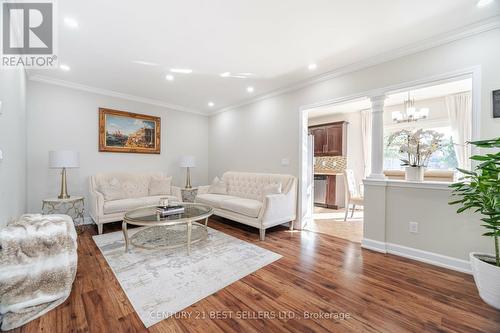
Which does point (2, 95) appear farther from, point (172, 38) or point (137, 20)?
point (172, 38)

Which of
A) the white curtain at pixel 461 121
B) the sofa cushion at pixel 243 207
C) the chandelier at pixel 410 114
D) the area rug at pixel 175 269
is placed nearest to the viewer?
the area rug at pixel 175 269

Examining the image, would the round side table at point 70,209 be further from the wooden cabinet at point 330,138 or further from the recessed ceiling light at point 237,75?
the wooden cabinet at point 330,138

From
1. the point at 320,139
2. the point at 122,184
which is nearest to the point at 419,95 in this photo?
the point at 320,139

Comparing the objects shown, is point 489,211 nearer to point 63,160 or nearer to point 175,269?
point 175,269

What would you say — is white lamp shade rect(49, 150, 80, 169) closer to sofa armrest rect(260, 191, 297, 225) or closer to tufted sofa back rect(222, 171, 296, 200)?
tufted sofa back rect(222, 171, 296, 200)

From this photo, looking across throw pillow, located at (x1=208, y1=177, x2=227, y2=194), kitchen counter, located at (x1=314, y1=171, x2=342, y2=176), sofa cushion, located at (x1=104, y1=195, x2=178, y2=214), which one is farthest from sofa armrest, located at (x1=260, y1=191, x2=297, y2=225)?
kitchen counter, located at (x1=314, y1=171, x2=342, y2=176)

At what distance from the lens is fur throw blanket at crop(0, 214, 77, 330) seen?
1.61 m

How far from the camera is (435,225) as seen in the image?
260 centimetres

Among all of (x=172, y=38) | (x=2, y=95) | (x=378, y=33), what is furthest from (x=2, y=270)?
(x=378, y=33)

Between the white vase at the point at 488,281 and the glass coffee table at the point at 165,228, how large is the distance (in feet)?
9.38

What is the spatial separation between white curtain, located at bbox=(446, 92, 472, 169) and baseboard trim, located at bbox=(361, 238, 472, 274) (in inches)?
116

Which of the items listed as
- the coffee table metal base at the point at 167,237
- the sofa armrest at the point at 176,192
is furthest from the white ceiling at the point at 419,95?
the sofa armrest at the point at 176,192

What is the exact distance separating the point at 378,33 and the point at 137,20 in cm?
265

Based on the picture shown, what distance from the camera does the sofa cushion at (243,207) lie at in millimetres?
3538
